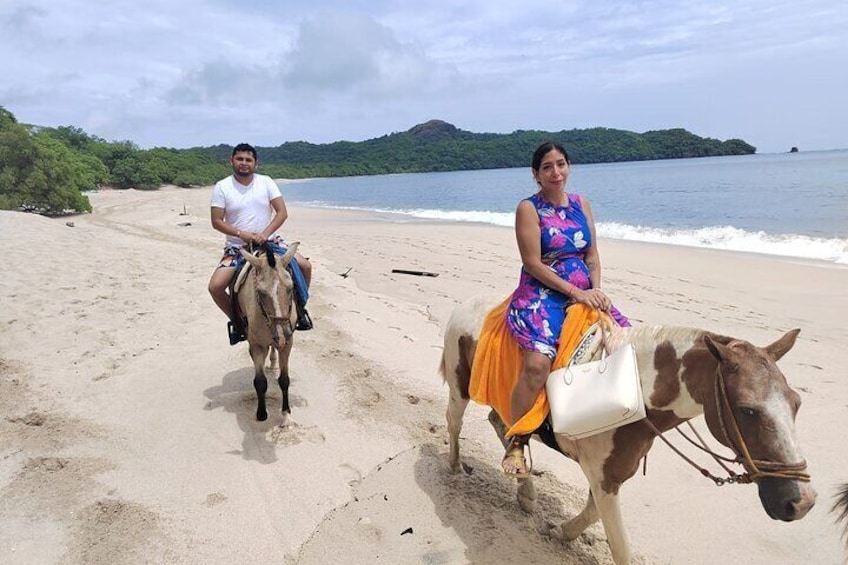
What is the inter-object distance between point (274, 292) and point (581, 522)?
2907 mm

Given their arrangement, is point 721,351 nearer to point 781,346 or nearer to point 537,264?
point 781,346

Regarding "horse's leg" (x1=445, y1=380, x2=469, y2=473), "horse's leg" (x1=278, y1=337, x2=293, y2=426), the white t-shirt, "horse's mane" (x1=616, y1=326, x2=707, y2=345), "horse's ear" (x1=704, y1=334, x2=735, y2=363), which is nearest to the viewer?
"horse's ear" (x1=704, y1=334, x2=735, y2=363)

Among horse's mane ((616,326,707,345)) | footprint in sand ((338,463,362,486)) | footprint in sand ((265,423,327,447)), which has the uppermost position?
horse's mane ((616,326,707,345))

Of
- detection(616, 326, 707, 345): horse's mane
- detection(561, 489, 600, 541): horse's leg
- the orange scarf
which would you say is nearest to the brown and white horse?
the orange scarf

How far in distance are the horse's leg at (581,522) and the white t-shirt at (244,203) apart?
403cm

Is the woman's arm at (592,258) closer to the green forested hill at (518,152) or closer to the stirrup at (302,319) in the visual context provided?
the stirrup at (302,319)

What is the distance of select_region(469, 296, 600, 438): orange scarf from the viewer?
299 cm

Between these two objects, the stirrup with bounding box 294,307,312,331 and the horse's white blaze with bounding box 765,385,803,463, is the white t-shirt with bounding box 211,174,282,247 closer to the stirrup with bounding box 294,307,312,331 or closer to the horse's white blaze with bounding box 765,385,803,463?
the stirrup with bounding box 294,307,312,331

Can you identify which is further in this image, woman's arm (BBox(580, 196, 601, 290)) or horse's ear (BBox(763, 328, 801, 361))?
woman's arm (BBox(580, 196, 601, 290))

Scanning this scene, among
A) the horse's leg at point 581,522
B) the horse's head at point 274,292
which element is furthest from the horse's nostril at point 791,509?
the horse's head at point 274,292

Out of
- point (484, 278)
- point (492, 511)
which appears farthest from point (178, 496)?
point (484, 278)

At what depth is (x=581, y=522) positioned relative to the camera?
3.28 metres

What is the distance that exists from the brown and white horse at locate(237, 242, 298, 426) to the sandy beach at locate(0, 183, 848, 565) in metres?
0.46

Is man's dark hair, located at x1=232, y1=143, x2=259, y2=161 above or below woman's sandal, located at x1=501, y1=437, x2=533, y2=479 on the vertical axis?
above
